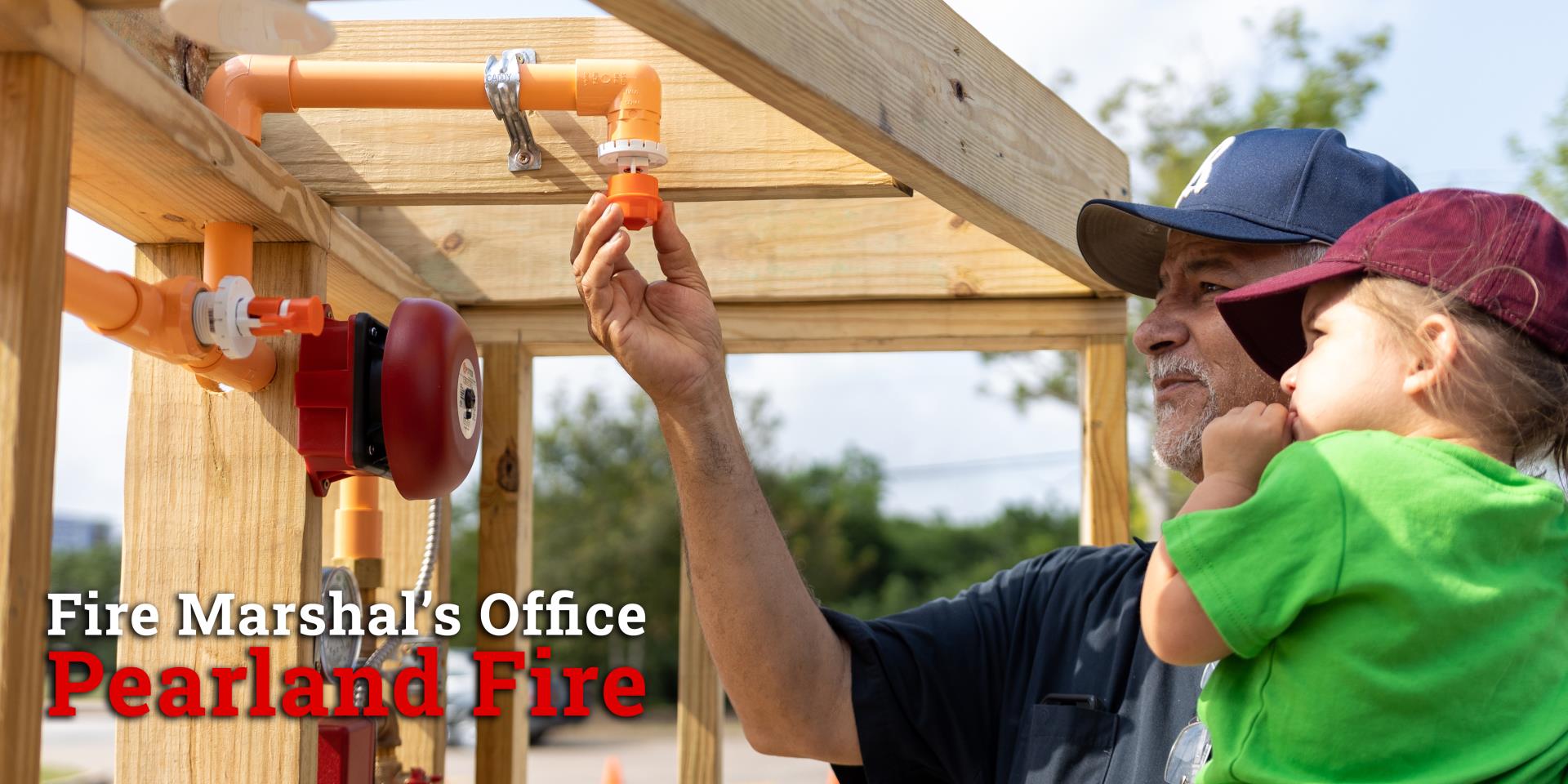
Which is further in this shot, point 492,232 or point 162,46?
point 492,232

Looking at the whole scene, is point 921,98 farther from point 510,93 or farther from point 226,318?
point 226,318

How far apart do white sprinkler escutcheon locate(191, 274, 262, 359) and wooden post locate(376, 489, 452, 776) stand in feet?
2.72

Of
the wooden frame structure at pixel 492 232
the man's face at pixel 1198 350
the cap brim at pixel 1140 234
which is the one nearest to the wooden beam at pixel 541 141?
the wooden frame structure at pixel 492 232

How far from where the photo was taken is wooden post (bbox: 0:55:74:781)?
104cm

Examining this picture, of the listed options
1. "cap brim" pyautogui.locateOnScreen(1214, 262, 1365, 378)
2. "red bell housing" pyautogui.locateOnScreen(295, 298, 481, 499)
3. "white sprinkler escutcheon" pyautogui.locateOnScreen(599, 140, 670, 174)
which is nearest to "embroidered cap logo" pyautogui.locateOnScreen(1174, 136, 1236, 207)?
"cap brim" pyautogui.locateOnScreen(1214, 262, 1365, 378)

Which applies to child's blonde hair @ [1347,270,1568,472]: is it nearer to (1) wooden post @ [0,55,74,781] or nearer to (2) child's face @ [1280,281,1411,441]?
(2) child's face @ [1280,281,1411,441]

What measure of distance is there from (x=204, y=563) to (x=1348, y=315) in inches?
Answer: 51.0

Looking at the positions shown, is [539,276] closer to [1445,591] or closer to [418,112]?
[418,112]

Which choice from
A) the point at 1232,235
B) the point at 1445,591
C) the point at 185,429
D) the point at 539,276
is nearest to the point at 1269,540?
the point at 1445,591

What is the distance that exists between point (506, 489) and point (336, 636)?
650 millimetres

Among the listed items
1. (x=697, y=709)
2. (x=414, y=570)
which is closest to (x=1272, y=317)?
(x=697, y=709)

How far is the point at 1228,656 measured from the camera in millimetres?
1341

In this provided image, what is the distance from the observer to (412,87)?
5.23 feet

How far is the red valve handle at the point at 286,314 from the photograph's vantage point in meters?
1.46
